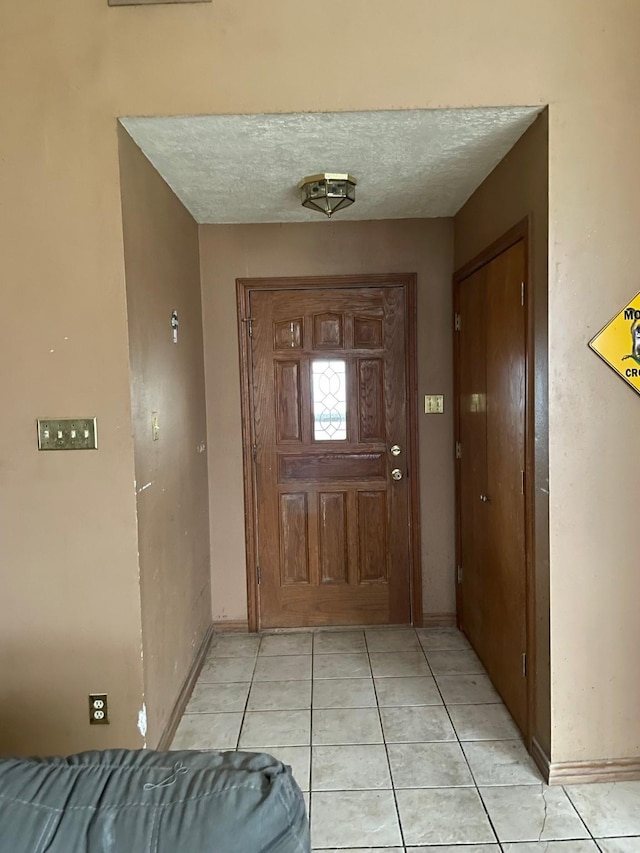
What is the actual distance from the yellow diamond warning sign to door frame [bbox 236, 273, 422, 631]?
49.1 inches

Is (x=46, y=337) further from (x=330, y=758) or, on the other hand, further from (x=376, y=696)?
(x=376, y=696)

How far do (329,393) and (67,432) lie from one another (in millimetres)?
1526

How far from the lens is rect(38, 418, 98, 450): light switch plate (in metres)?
1.75

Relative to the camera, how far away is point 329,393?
2.98 m

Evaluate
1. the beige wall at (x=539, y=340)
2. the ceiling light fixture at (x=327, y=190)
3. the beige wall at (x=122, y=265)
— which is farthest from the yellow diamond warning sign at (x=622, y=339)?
the ceiling light fixture at (x=327, y=190)

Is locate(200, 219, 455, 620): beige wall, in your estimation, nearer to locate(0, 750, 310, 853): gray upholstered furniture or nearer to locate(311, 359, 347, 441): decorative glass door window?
locate(311, 359, 347, 441): decorative glass door window

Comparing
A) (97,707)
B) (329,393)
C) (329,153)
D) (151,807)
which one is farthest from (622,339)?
(97,707)

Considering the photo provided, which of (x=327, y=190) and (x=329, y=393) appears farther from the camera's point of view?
(x=329, y=393)

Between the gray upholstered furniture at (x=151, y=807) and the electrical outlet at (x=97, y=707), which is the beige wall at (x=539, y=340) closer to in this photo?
the gray upholstered furniture at (x=151, y=807)

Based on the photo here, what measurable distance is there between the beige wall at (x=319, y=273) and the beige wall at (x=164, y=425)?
0.14 m

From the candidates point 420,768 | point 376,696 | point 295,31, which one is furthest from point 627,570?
point 295,31

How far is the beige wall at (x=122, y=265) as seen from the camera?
170cm

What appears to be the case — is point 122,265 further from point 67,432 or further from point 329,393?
point 329,393

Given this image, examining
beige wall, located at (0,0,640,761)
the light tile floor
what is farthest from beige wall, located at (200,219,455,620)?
beige wall, located at (0,0,640,761)
